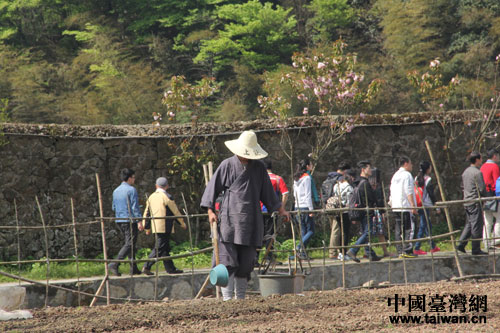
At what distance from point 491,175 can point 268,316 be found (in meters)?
6.30

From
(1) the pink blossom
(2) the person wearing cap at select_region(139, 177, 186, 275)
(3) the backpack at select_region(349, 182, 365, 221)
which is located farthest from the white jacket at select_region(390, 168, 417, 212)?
(1) the pink blossom

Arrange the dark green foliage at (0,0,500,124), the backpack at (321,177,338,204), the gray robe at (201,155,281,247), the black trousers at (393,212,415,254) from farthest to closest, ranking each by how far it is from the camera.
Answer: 1. the dark green foliage at (0,0,500,124)
2. the backpack at (321,177,338,204)
3. the black trousers at (393,212,415,254)
4. the gray robe at (201,155,281,247)

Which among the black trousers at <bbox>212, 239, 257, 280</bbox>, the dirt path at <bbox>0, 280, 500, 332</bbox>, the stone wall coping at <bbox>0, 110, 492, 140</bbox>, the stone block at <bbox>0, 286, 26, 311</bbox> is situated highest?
the stone wall coping at <bbox>0, 110, 492, 140</bbox>

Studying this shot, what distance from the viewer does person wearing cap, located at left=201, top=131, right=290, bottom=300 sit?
676 cm

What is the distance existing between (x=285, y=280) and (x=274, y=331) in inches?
91.1

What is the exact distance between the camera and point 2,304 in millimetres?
6473

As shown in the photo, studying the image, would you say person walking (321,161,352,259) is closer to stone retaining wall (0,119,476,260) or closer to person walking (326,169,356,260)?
person walking (326,169,356,260)

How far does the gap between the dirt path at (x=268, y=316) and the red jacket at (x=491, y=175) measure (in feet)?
13.8

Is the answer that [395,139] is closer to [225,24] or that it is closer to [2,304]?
[2,304]

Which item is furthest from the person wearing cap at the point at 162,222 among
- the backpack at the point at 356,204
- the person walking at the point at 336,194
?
the backpack at the point at 356,204

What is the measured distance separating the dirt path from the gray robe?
0.67 metres

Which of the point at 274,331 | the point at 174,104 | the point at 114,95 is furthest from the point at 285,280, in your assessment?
the point at 114,95

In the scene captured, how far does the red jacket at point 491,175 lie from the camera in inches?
422

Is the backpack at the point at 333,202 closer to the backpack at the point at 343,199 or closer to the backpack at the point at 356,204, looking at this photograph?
the backpack at the point at 343,199
